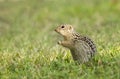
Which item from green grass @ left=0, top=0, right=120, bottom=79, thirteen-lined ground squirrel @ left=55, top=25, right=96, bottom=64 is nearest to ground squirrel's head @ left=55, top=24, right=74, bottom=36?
thirteen-lined ground squirrel @ left=55, top=25, right=96, bottom=64

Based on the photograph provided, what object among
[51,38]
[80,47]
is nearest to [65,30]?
[80,47]

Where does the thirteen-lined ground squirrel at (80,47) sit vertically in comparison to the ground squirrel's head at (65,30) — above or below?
below

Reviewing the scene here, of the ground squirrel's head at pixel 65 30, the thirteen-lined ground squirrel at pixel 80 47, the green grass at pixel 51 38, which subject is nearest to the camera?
the green grass at pixel 51 38

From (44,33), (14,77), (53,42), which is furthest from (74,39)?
(44,33)

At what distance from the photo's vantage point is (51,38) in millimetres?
13328

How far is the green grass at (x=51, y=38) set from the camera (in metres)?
8.30

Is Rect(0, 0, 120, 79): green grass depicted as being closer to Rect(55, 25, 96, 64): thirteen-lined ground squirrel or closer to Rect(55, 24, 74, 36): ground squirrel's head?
Rect(55, 25, 96, 64): thirteen-lined ground squirrel

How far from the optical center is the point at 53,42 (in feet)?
41.3

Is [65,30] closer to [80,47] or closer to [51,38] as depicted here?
[80,47]

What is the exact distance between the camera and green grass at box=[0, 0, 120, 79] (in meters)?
8.30

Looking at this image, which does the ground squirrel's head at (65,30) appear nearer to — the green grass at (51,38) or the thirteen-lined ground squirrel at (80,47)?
the thirteen-lined ground squirrel at (80,47)

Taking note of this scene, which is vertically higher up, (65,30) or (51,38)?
(51,38)

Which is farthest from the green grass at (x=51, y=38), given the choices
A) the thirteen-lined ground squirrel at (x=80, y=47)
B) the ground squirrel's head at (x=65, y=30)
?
the ground squirrel's head at (x=65, y=30)

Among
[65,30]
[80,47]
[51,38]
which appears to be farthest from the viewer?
[51,38]
